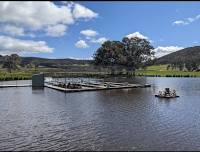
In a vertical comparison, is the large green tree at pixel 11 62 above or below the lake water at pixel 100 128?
above

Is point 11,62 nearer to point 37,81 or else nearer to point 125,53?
point 125,53

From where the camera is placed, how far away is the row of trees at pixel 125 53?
123 metres

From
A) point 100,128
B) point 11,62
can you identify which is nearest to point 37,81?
point 100,128

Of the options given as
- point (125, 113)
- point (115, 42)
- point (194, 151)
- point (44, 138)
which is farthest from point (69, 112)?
point (115, 42)

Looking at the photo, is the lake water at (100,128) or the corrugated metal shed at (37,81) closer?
the lake water at (100,128)

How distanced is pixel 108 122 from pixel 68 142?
6252mm

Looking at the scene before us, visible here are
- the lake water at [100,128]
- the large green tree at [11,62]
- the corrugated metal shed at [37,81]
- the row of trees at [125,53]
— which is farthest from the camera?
the large green tree at [11,62]

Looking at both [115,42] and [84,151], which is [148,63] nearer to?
[115,42]

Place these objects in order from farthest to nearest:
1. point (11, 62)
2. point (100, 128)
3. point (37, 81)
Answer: point (11, 62)
point (37, 81)
point (100, 128)

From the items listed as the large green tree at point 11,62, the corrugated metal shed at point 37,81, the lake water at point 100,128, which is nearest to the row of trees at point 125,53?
the corrugated metal shed at point 37,81

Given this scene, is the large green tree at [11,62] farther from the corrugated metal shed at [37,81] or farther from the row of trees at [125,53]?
the corrugated metal shed at [37,81]

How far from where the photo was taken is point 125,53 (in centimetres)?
12775

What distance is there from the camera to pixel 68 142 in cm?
1784

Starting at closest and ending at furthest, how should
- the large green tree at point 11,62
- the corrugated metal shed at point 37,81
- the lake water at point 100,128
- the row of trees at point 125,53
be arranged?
1. the lake water at point 100,128
2. the corrugated metal shed at point 37,81
3. the row of trees at point 125,53
4. the large green tree at point 11,62
